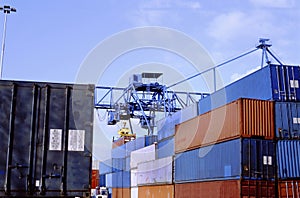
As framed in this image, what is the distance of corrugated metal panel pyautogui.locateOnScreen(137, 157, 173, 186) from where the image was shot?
32.1 metres

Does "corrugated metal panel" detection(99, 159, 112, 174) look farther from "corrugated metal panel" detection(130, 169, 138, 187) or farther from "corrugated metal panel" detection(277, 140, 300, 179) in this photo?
"corrugated metal panel" detection(277, 140, 300, 179)

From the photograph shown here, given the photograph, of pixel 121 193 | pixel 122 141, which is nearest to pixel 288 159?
pixel 121 193

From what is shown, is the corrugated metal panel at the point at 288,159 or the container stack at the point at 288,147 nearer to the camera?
the container stack at the point at 288,147

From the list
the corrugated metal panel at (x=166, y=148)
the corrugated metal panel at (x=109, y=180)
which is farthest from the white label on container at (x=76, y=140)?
the corrugated metal panel at (x=109, y=180)

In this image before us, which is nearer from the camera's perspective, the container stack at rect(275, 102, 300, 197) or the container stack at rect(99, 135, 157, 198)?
the container stack at rect(275, 102, 300, 197)

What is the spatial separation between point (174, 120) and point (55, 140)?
25.7 meters

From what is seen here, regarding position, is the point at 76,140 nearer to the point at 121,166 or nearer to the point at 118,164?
the point at 121,166

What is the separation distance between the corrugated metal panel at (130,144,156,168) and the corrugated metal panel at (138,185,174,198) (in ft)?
10.5

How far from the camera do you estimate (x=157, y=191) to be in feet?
111

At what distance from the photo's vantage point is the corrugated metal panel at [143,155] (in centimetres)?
3953

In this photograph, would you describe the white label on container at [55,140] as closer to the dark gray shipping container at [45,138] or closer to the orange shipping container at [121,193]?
the dark gray shipping container at [45,138]

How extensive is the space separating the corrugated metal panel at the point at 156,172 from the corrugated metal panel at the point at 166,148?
1040mm

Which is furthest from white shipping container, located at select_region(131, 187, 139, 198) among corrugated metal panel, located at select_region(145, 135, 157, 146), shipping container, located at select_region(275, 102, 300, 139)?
shipping container, located at select_region(275, 102, 300, 139)

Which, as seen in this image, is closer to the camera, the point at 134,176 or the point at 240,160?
the point at 240,160
